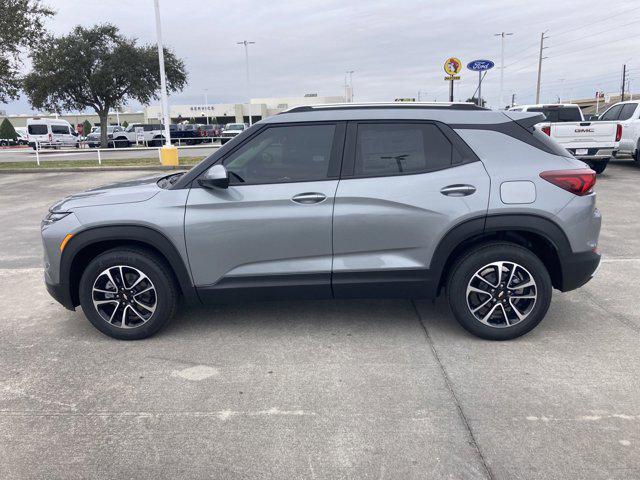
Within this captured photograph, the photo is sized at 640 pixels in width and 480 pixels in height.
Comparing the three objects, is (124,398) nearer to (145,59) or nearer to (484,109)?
(484,109)

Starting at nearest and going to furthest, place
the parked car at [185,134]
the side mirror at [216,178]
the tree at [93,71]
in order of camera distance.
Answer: the side mirror at [216,178] → the tree at [93,71] → the parked car at [185,134]

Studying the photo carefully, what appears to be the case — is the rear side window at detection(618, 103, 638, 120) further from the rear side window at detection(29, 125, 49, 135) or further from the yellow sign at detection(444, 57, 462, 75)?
the rear side window at detection(29, 125, 49, 135)

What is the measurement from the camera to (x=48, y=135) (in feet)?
118

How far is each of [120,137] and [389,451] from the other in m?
42.2

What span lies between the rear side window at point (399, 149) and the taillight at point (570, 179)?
744mm

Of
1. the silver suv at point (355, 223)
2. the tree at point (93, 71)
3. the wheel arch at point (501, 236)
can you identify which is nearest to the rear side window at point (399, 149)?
the silver suv at point (355, 223)

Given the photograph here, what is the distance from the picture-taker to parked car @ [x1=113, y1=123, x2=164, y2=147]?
39.9m

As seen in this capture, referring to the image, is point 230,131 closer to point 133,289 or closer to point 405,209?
point 133,289

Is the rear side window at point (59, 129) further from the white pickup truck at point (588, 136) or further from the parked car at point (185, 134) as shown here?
the white pickup truck at point (588, 136)

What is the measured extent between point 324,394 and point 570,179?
2.37m

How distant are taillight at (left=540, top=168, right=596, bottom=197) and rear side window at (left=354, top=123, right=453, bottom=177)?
2.44 ft

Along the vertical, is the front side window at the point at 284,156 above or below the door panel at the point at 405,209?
above

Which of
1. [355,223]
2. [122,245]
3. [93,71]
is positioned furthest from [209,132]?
[355,223]

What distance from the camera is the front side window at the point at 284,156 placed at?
13.0 ft
